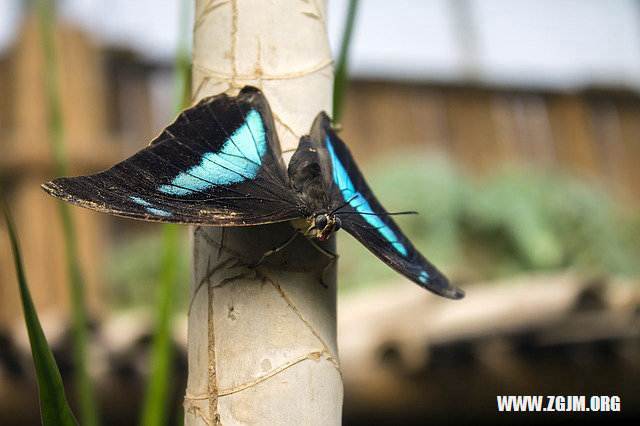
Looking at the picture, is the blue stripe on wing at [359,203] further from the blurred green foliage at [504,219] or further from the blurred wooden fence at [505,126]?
the blurred wooden fence at [505,126]

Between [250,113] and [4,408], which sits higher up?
[250,113]

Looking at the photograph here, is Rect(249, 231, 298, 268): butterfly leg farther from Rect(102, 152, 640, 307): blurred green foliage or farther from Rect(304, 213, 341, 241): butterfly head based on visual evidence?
Rect(102, 152, 640, 307): blurred green foliage

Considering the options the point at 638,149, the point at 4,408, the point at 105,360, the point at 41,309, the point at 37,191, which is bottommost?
the point at 4,408

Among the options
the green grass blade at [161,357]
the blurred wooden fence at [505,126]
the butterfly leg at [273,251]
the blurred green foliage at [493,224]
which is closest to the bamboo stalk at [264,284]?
the butterfly leg at [273,251]

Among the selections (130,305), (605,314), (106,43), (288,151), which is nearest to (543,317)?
(605,314)

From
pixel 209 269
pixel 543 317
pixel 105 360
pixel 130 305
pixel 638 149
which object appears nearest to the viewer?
pixel 209 269

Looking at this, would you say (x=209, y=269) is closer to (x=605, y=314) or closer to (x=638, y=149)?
(x=605, y=314)

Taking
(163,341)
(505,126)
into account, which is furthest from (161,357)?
(505,126)
